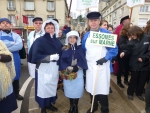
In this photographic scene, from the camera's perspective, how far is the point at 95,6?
4.56 m

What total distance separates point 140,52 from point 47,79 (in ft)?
6.60

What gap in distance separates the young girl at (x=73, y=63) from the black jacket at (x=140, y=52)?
1.14m

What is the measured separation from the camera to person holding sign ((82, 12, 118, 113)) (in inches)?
100

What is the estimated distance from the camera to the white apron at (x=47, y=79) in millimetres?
2684

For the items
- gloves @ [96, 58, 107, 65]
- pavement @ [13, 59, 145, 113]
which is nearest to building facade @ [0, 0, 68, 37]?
pavement @ [13, 59, 145, 113]

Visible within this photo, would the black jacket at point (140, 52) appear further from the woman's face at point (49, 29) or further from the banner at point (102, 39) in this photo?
the woman's face at point (49, 29)

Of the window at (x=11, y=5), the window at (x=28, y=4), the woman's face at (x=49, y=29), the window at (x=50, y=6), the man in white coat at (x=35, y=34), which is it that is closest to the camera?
the woman's face at (x=49, y=29)

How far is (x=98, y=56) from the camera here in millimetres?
2584

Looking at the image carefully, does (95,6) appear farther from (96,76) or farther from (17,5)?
(17,5)

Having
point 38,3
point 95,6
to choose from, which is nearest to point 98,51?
point 95,6

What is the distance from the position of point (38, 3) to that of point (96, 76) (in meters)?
28.4

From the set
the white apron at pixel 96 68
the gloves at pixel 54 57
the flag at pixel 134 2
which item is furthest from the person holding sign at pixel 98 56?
the flag at pixel 134 2

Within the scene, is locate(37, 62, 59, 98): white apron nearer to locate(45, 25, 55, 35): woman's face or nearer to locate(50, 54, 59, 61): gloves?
locate(50, 54, 59, 61): gloves

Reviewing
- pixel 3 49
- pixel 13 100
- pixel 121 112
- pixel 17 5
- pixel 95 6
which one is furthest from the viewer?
pixel 17 5
